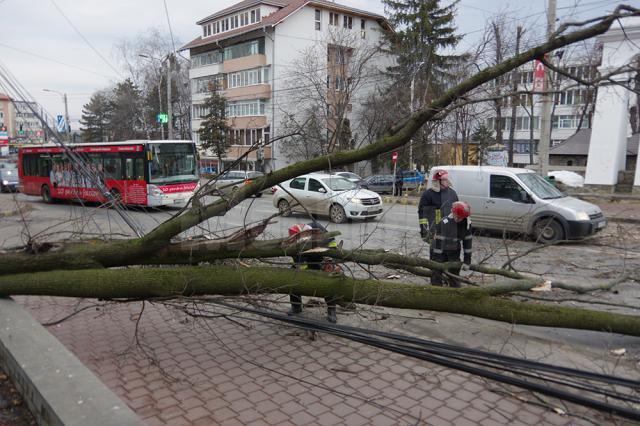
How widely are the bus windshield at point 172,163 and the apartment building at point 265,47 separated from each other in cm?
2095

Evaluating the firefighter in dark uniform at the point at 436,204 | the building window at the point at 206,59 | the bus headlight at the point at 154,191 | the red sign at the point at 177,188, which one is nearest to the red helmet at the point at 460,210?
the firefighter in dark uniform at the point at 436,204

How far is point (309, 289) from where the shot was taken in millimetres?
4117

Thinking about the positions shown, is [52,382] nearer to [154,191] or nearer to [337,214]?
[337,214]

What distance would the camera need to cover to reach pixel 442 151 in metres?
33.8

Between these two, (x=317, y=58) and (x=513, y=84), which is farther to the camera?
(x=317, y=58)

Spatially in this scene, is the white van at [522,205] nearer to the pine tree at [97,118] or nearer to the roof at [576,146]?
the roof at [576,146]

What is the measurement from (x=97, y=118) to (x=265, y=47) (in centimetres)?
4117

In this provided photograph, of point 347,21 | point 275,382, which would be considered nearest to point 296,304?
point 275,382

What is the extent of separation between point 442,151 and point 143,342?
1220 inches

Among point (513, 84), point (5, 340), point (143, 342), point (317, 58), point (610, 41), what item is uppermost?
point (317, 58)

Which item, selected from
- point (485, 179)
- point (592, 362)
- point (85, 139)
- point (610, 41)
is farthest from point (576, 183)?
point (85, 139)

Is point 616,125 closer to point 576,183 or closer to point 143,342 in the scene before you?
point 576,183

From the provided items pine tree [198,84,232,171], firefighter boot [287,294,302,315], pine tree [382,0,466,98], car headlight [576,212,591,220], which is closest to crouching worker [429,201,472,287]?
firefighter boot [287,294,302,315]

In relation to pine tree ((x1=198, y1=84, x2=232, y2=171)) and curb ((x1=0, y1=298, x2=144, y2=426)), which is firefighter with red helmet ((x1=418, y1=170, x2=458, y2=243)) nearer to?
curb ((x1=0, y1=298, x2=144, y2=426))
